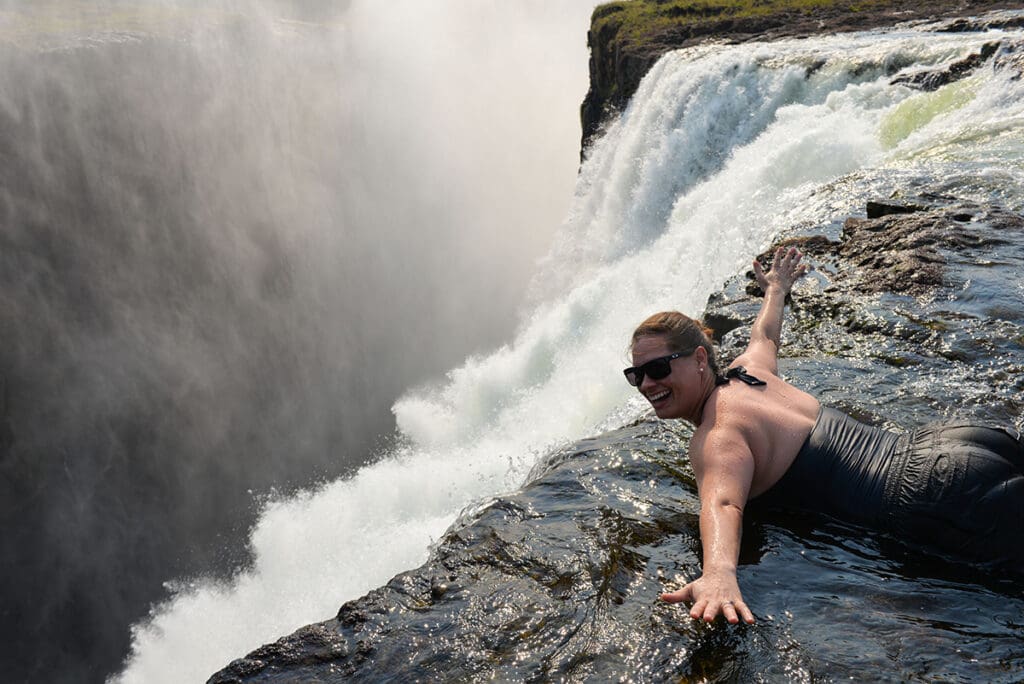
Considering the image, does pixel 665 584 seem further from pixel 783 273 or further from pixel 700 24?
pixel 700 24

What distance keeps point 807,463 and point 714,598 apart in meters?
1.21

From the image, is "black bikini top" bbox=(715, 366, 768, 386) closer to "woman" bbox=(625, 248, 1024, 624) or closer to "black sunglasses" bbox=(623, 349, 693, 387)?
"woman" bbox=(625, 248, 1024, 624)

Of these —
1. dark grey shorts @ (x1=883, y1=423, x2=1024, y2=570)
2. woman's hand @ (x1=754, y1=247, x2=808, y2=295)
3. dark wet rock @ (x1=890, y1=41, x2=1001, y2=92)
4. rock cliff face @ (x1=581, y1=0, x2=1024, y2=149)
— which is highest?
rock cliff face @ (x1=581, y1=0, x2=1024, y2=149)

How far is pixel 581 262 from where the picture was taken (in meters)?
25.8

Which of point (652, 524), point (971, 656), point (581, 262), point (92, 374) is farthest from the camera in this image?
point (92, 374)

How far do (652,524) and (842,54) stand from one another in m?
17.4

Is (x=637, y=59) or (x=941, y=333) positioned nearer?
(x=941, y=333)

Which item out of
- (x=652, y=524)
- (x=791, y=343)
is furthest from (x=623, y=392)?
(x=652, y=524)

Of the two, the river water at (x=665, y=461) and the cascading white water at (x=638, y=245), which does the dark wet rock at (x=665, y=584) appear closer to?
the river water at (x=665, y=461)

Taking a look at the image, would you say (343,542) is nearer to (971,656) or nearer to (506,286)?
(971,656)

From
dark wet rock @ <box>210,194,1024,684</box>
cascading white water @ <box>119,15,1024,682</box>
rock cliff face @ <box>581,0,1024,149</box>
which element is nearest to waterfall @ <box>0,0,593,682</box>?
cascading white water @ <box>119,15,1024,682</box>

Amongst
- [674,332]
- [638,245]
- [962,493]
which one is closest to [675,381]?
[674,332]

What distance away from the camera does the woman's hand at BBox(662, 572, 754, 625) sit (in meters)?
2.47

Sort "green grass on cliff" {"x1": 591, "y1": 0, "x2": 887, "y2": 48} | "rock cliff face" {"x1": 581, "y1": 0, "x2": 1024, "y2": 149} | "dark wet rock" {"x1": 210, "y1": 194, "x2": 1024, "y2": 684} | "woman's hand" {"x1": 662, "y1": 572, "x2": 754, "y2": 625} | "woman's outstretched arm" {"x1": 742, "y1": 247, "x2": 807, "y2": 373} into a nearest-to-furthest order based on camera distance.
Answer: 1. "woman's hand" {"x1": 662, "y1": 572, "x2": 754, "y2": 625}
2. "dark wet rock" {"x1": 210, "y1": 194, "x2": 1024, "y2": 684}
3. "woman's outstretched arm" {"x1": 742, "y1": 247, "x2": 807, "y2": 373}
4. "rock cliff face" {"x1": 581, "y1": 0, "x2": 1024, "y2": 149}
5. "green grass on cliff" {"x1": 591, "y1": 0, "x2": 887, "y2": 48}
